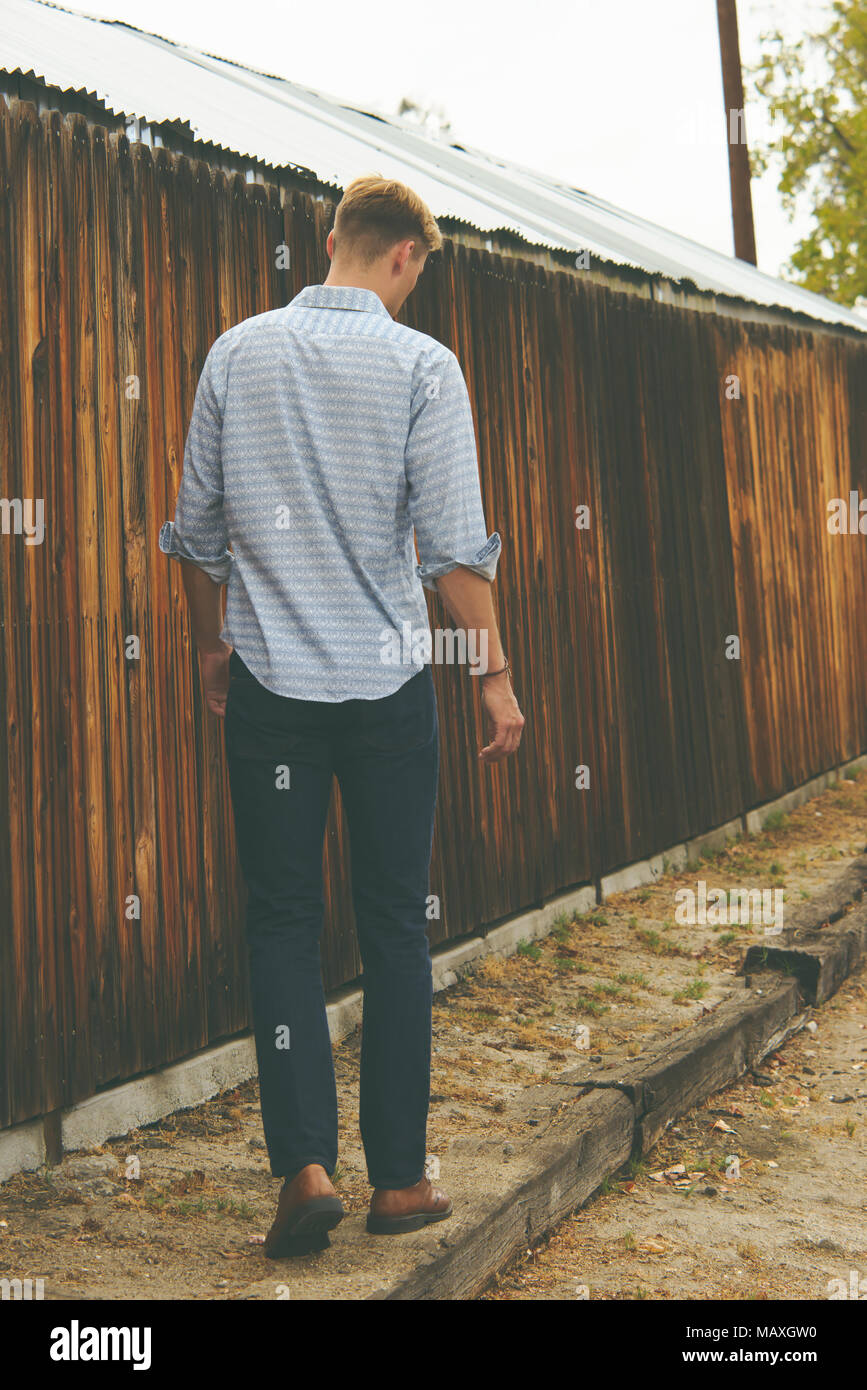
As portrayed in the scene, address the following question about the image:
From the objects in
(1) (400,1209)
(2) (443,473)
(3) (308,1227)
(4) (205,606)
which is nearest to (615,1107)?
(1) (400,1209)

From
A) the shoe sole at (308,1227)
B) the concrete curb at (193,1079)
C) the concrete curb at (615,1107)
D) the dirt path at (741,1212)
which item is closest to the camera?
the shoe sole at (308,1227)

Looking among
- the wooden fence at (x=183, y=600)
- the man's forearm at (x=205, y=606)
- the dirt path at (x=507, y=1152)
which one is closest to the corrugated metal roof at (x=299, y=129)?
the wooden fence at (x=183, y=600)

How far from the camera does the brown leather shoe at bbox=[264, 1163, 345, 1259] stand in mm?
2852

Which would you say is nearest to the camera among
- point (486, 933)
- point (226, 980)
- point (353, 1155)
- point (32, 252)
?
point (32, 252)

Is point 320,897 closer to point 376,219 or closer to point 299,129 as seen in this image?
point 376,219

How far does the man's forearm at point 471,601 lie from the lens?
2.93m

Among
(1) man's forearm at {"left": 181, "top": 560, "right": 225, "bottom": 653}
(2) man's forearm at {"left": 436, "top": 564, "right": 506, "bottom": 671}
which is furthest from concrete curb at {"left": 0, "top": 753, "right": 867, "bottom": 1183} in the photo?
(2) man's forearm at {"left": 436, "top": 564, "right": 506, "bottom": 671}

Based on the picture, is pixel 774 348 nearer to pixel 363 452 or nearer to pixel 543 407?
pixel 543 407

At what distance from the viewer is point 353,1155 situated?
12.0ft

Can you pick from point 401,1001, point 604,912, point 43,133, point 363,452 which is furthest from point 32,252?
point 604,912

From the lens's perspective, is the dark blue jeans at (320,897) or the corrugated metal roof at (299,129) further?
the corrugated metal roof at (299,129)

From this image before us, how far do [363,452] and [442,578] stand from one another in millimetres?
287

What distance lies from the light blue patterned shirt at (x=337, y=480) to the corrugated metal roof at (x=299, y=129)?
3.81 feet

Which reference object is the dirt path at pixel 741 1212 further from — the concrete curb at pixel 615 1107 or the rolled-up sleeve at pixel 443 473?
the rolled-up sleeve at pixel 443 473
